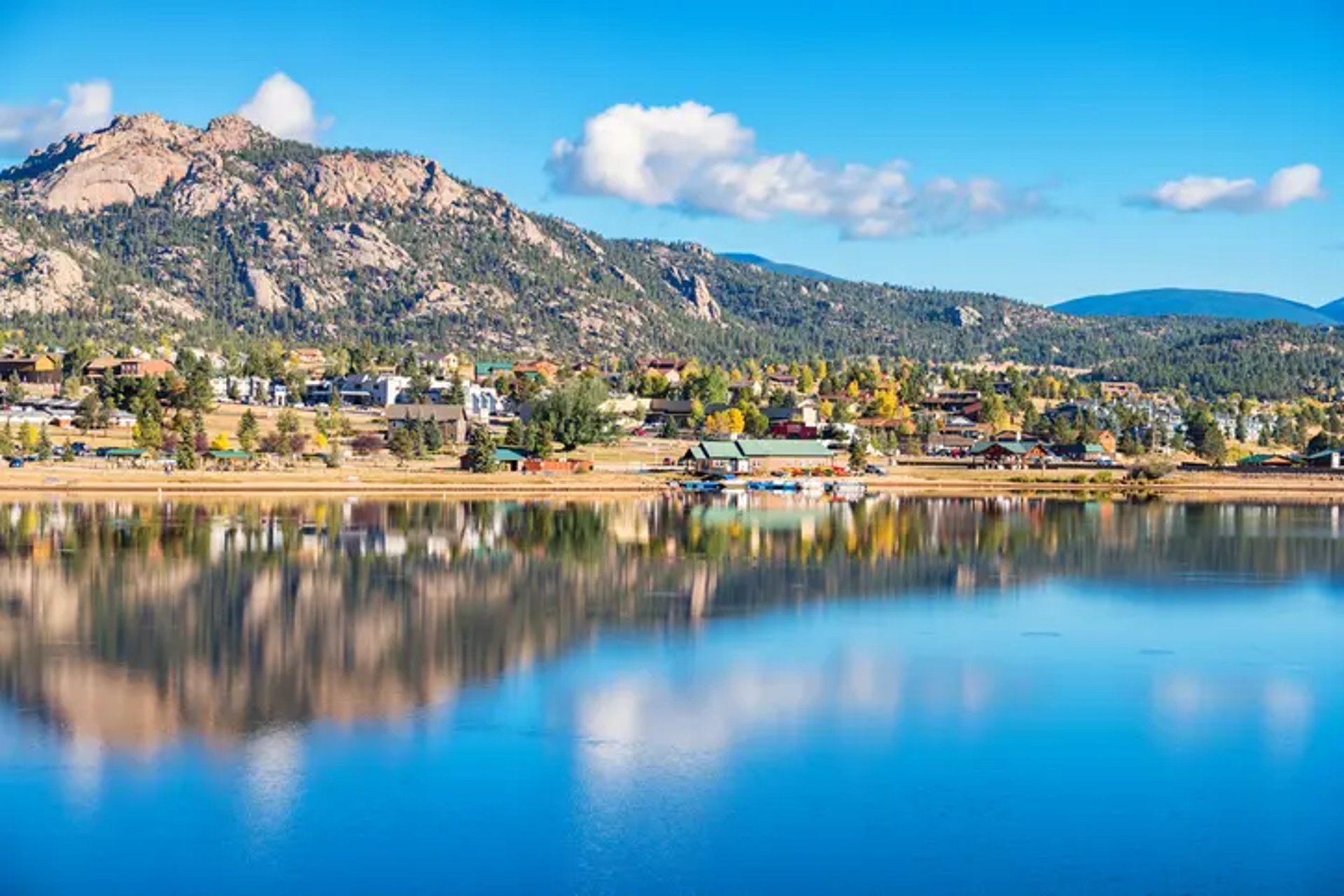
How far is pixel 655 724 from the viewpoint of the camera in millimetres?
29938

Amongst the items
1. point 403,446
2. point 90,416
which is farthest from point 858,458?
point 90,416

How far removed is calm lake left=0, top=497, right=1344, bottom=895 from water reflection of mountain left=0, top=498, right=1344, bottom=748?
22 cm

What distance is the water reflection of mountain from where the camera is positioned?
32844 mm

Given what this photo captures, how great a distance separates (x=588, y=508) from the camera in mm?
83938

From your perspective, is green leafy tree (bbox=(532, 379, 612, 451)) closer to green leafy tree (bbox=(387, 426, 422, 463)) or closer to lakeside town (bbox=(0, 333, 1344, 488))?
lakeside town (bbox=(0, 333, 1344, 488))

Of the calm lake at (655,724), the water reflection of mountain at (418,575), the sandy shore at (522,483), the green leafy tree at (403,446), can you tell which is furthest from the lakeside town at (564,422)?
the calm lake at (655,724)

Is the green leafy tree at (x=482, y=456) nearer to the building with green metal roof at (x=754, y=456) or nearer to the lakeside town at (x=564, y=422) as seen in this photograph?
the lakeside town at (x=564, y=422)

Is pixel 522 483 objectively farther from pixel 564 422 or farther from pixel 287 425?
pixel 287 425

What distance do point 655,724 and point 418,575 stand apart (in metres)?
22.5

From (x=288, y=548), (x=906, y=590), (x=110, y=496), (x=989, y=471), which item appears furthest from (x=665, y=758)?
(x=989, y=471)

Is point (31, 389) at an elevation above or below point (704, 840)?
above

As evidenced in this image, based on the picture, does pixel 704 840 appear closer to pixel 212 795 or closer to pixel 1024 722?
pixel 212 795

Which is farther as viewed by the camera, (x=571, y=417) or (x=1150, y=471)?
(x=1150, y=471)

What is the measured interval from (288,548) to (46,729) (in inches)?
1136
